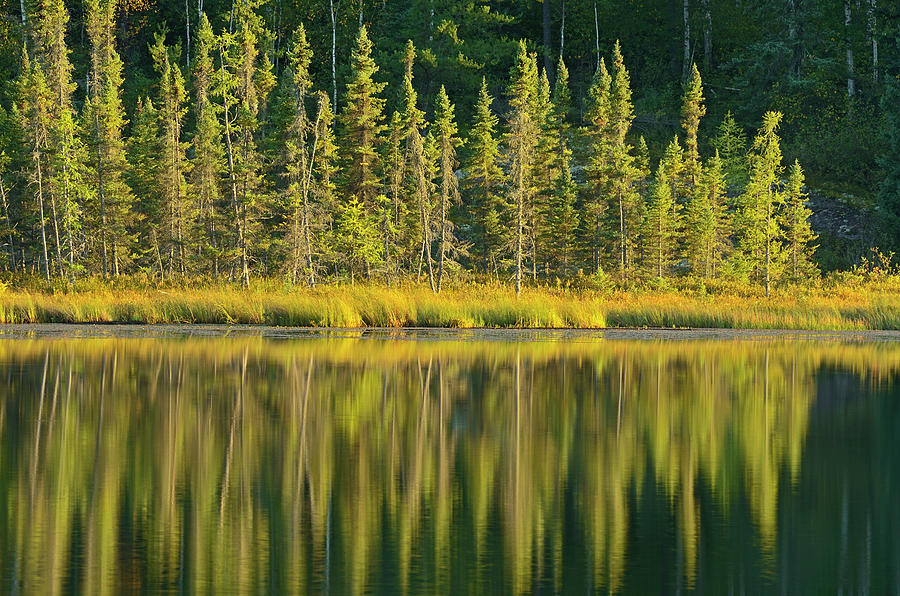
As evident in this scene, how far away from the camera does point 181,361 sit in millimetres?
27328

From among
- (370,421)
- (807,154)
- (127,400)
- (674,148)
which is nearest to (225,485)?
(370,421)

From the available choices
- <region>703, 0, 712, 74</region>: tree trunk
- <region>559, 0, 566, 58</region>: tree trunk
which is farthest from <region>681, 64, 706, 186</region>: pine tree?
<region>559, 0, 566, 58</region>: tree trunk

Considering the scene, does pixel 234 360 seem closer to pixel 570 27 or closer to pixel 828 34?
pixel 828 34

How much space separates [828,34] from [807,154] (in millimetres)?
11554

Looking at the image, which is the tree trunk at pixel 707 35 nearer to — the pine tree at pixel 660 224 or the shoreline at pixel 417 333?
the pine tree at pixel 660 224

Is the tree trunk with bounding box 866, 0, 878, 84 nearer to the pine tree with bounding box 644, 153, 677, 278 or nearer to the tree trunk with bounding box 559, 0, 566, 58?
the pine tree with bounding box 644, 153, 677, 278

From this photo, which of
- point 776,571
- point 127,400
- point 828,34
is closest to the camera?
point 776,571

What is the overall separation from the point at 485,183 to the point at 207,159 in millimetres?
13205

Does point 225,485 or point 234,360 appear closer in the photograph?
point 225,485

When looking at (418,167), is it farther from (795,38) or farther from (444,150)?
(795,38)

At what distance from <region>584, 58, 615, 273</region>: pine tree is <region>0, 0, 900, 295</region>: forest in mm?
145

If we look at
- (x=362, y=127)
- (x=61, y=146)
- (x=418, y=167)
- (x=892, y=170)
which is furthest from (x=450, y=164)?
(x=892, y=170)

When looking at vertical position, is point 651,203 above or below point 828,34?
below

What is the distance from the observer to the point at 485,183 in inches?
2466
